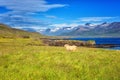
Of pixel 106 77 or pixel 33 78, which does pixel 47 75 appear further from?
pixel 106 77

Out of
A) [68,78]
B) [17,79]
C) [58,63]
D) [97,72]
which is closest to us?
[17,79]

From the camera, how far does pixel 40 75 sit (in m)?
16.2

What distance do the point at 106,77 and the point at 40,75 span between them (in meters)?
4.55

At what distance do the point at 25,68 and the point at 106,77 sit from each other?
248 inches

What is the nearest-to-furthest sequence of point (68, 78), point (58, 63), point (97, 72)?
point (68, 78) < point (97, 72) < point (58, 63)

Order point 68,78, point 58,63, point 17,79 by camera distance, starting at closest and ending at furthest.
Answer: point 17,79 → point 68,78 → point 58,63

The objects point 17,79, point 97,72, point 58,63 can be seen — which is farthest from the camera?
point 58,63

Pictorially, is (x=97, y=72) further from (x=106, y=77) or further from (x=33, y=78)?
(x=33, y=78)

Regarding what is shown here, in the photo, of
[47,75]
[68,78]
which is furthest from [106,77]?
[47,75]

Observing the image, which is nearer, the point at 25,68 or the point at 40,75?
the point at 40,75

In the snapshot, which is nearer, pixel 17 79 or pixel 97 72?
pixel 17 79

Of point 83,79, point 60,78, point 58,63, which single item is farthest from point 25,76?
point 58,63

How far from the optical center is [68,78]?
1547 cm

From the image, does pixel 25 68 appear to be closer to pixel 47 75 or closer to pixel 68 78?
pixel 47 75
